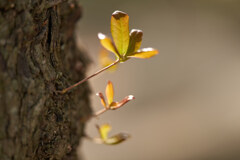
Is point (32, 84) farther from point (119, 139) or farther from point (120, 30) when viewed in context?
point (119, 139)

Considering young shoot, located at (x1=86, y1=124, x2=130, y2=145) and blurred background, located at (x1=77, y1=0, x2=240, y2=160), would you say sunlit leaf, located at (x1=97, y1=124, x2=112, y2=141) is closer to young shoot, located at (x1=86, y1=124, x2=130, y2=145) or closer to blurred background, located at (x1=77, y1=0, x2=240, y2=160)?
young shoot, located at (x1=86, y1=124, x2=130, y2=145)

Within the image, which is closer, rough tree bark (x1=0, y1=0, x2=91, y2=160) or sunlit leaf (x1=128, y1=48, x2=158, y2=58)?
rough tree bark (x1=0, y1=0, x2=91, y2=160)

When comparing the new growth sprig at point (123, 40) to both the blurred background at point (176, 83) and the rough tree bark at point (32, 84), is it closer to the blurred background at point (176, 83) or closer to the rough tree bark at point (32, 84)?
the rough tree bark at point (32, 84)

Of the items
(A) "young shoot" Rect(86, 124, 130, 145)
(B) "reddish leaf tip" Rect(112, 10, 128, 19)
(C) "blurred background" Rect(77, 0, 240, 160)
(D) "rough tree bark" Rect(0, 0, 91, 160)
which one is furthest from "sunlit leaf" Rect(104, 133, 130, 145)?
(C) "blurred background" Rect(77, 0, 240, 160)

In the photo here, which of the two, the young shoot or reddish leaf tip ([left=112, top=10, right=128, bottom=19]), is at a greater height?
reddish leaf tip ([left=112, top=10, right=128, bottom=19])

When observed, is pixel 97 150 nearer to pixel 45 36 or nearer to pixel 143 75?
pixel 143 75

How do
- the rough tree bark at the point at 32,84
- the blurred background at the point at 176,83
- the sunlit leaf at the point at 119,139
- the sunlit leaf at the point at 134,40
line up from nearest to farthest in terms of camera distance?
the rough tree bark at the point at 32,84 < the sunlit leaf at the point at 134,40 < the sunlit leaf at the point at 119,139 < the blurred background at the point at 176,83

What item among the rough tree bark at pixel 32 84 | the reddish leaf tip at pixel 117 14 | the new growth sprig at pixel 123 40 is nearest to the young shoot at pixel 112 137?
the rough tree bark at pixel 32 84
